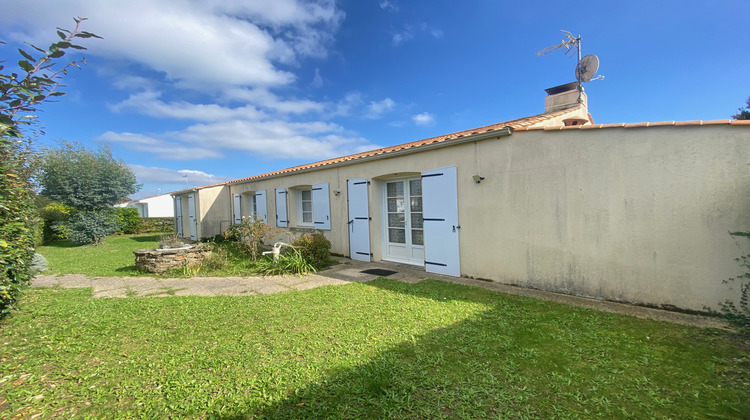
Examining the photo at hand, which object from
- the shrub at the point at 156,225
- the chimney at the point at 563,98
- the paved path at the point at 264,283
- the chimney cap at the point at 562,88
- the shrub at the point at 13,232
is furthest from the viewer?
the shrub at the point at 156,225

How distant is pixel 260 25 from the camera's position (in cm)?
711

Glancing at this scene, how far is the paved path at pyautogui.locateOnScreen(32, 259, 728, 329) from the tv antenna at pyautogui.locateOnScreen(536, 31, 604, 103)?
5.63 m

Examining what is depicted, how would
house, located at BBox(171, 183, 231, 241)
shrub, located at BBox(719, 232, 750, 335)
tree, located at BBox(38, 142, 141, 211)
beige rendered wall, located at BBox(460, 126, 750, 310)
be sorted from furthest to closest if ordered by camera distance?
house, located at BBox(171, 183, 231, 241), tree, located at BBox(38, 142, 141, 211), beige rendered wall, located at BBox(460, 126, 750, 310), shrub, located at BBox(719, 232, 750, 335)

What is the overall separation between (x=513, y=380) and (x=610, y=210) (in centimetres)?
310

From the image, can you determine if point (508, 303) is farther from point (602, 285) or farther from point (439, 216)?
point (439, 216)

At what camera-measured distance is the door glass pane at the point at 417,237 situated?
6773 millimetres

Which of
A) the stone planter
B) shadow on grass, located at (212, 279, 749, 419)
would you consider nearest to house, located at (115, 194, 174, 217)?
the stone planter

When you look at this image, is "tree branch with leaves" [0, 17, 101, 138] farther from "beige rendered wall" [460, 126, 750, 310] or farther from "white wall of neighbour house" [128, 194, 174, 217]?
"white wall of neighbour house" [128, 194, 174, 217]

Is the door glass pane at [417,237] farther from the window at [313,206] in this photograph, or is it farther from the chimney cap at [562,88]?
the chimney cap at [562,88]

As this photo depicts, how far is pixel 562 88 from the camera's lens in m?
8.01

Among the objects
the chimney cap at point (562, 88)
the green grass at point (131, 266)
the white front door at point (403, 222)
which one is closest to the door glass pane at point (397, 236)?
the white front door at point (403, 222)

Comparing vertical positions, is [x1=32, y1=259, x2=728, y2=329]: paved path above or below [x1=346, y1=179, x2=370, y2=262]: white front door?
below

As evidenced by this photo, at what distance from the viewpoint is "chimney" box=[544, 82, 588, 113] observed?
7.68 metres

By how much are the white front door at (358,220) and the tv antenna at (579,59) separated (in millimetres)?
5829
